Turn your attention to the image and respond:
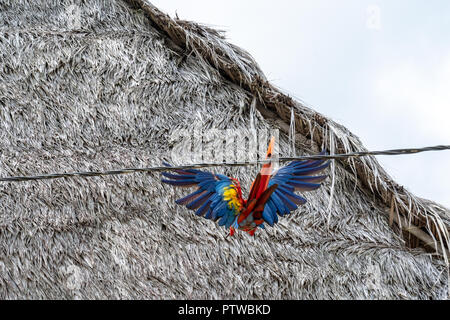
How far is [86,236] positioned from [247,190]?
0.76 metres

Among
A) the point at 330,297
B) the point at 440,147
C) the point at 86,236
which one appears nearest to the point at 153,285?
the point at 86,236

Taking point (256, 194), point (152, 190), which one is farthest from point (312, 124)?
point (256, 194)

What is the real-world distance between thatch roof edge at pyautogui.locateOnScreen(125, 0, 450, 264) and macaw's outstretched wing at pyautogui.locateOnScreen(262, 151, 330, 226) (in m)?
0.74

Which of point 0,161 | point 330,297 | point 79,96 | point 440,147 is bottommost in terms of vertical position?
point 330,297

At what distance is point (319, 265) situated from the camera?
257 cm

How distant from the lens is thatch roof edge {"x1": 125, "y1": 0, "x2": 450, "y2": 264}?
2691 mm

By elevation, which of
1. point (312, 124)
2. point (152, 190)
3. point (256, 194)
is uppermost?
point (312, 124)

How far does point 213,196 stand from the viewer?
215 centimetres

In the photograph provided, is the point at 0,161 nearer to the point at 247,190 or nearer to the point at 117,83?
the point at 117,83

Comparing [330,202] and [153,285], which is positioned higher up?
[330,202]

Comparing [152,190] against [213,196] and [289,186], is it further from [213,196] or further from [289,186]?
[289,186]

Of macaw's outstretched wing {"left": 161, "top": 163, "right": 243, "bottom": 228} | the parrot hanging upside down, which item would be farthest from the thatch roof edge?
macaw's outstretched wing {"left": 161, "top": 163, "right": 243, "bottom": 228}

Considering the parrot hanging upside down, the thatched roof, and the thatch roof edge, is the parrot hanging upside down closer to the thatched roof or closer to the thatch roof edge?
the thatched roof

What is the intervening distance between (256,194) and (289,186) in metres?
0.15
